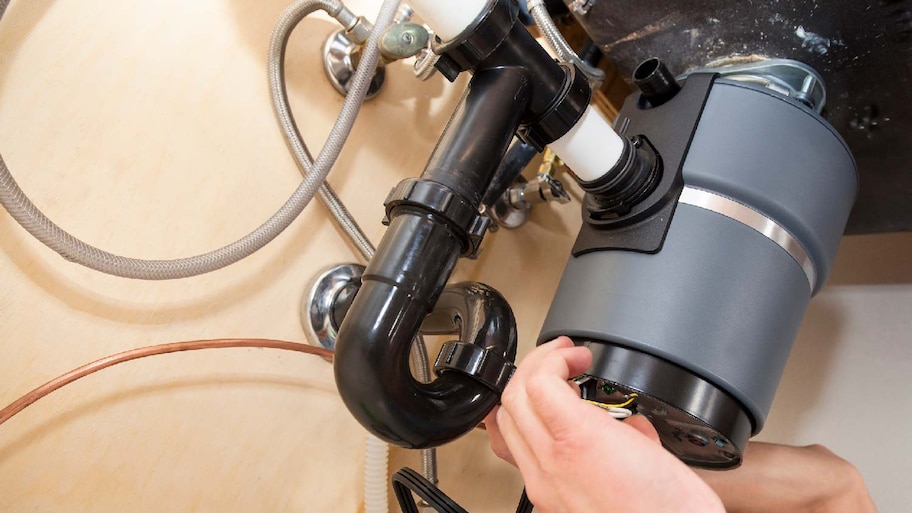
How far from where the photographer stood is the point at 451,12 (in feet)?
1.34

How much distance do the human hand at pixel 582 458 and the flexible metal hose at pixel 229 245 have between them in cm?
30

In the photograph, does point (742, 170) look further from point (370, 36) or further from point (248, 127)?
point (248, 127)

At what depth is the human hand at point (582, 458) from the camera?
1.11 feet

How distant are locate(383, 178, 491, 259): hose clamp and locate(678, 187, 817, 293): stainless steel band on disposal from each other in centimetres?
18

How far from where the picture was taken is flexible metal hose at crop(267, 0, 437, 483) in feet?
2.00

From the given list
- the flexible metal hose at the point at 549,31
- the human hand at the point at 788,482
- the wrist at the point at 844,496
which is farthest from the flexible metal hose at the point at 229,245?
the wrist at the point at 844,496

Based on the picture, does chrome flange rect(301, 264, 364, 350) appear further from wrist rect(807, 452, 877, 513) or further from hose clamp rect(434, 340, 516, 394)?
wrist rect(807, 452, 877, 513)

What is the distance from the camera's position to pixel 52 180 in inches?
20.5

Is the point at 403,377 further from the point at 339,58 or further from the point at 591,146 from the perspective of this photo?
the point at 339,58

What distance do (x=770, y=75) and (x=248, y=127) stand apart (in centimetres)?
52

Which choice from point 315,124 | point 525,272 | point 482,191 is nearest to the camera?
point 482,191

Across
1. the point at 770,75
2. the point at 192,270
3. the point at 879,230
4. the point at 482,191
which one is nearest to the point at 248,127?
the point at 192,270

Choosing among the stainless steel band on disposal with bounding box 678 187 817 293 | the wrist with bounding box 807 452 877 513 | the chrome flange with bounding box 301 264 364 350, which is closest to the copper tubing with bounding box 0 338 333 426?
the chrome flange with bounding box 301 264 364 350

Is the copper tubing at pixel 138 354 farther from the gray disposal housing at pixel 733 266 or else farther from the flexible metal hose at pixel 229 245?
the gray disposal housing at pixel 733 266
